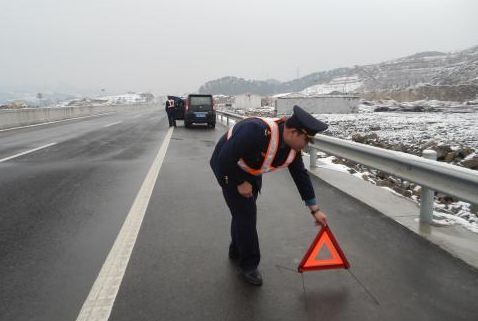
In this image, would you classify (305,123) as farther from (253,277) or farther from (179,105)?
(179,105)

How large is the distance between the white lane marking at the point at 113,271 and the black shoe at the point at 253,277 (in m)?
1.04

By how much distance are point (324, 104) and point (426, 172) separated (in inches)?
1185

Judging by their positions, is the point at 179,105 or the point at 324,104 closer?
the point at 179,105

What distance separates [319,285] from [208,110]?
20.3 meters

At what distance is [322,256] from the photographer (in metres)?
3.96

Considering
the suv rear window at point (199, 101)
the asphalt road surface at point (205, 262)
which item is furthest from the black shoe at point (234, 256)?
the suv rear window at point (199, 101)

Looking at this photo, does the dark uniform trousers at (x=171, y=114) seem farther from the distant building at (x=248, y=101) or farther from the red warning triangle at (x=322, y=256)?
the distant building at (x=248, y=101)

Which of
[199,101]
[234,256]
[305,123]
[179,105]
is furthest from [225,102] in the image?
[305,123]

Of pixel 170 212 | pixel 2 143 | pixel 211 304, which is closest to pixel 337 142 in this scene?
pixel 170 212

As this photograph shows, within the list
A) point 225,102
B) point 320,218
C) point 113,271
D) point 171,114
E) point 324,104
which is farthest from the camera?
point 225,102

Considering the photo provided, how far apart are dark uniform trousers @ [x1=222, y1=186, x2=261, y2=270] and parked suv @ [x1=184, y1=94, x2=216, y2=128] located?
19.8 metres

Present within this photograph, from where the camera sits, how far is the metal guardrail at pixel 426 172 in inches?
170

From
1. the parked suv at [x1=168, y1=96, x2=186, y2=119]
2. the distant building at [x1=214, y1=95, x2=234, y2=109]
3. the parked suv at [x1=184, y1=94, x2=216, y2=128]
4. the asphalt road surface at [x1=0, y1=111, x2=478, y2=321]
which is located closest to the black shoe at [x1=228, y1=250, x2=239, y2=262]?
the asphalt road surface at [x1=0, y1=111, x2=478, y2=321]

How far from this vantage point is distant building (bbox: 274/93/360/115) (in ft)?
112
